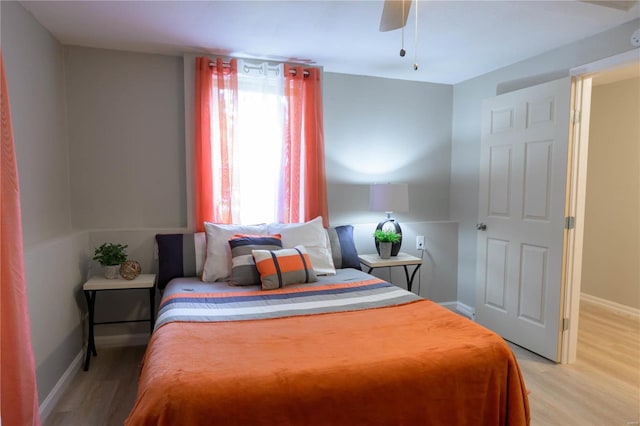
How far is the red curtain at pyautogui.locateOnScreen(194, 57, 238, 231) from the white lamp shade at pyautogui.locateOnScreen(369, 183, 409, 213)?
4.15 ft

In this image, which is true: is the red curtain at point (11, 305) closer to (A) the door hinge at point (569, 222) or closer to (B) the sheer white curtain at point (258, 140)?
(B) the sheer white curtain at point (258, 140)

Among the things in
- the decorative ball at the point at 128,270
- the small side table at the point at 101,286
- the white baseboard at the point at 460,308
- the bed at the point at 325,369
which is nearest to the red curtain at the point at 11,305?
the bed at the point at 325,369

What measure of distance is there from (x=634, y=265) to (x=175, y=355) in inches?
172

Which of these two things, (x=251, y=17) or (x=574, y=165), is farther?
(x=574, y=165)

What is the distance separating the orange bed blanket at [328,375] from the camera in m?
1.31

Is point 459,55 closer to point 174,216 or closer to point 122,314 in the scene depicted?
point 174,216

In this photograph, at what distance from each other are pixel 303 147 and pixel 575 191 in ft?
6.90

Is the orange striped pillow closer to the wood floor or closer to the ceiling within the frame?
the wood floor

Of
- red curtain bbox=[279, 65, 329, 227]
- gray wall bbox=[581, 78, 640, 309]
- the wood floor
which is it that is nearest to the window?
red curtain bbox=[279, 65, 329, 227]

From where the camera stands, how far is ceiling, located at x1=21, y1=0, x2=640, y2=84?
7.33 ft

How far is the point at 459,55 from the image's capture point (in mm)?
3055

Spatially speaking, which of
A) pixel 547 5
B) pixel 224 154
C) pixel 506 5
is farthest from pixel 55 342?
pixel 547 5

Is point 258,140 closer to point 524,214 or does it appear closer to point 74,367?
point 74,367

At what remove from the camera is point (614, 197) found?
13.1ft
